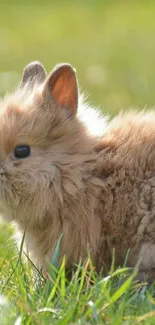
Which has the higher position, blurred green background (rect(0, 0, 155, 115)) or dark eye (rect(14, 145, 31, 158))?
blurred green background (rect(0, 0, 155, 115))

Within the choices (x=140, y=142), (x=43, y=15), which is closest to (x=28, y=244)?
(x=140, y=142)

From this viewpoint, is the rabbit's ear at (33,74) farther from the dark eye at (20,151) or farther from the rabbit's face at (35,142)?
the dark eye at (20,151)

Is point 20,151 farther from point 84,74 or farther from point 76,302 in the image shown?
point 84,74

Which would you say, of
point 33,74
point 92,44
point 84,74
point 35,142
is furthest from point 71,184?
point 92,44

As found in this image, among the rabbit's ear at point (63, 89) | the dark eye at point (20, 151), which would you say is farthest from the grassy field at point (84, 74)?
the rabbit's ear at point (63, 89)

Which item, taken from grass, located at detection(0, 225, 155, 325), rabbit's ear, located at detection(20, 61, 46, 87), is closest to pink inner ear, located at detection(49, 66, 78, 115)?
rabbit's ear, located at detection(20, 61, 46, 87)

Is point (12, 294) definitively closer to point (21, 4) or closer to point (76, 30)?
point (76, 30)

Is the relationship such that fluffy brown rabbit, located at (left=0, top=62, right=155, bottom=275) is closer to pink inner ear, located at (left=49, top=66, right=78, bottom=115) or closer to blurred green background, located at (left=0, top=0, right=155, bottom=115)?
pink inner ear, located at (left=49, top=66, right=78, bottom=115)
